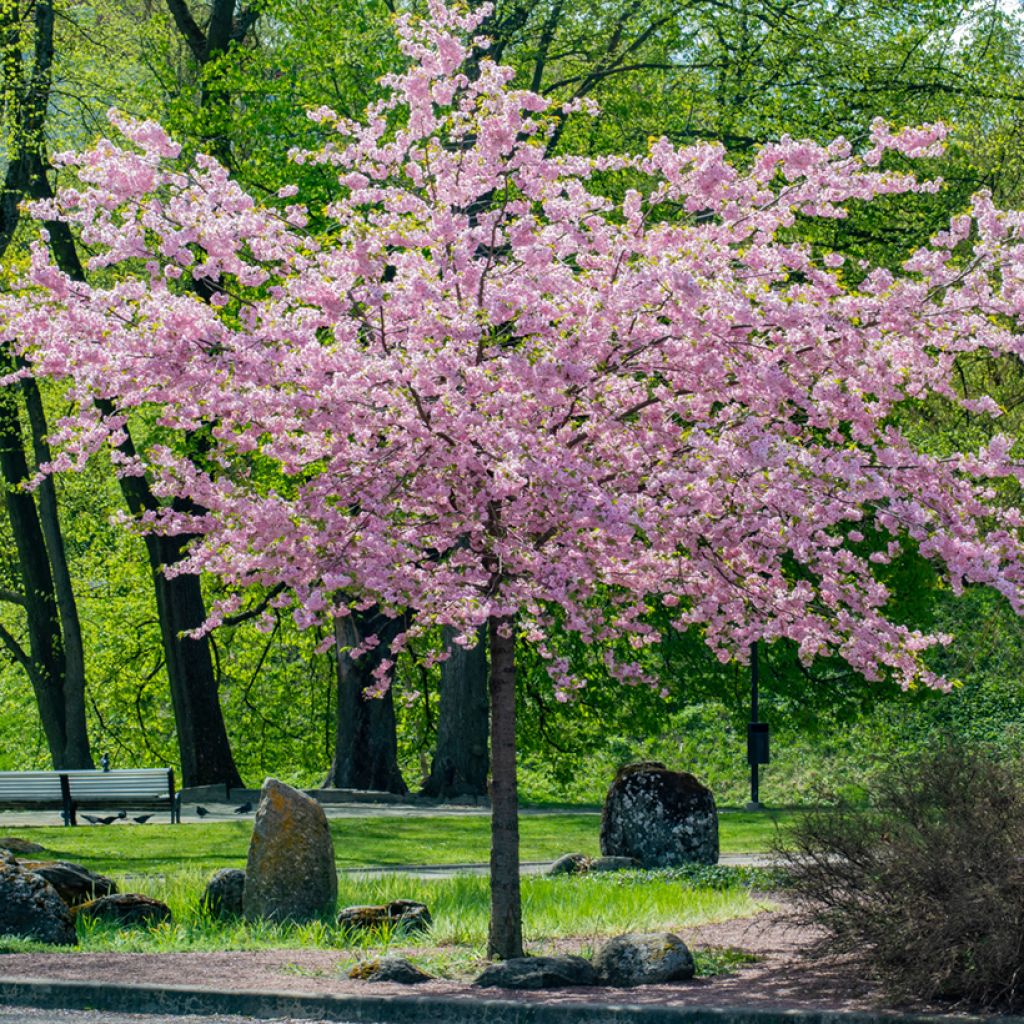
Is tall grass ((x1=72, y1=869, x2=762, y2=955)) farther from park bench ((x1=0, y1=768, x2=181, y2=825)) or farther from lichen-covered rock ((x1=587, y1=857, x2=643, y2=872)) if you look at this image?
park bench ((x1=0, y1=768, x2=181, y2=825))

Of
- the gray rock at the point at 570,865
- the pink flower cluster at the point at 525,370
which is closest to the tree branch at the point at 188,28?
the gray rock at the point at 570,865

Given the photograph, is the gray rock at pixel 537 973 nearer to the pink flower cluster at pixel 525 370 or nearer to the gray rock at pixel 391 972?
the gray rock at pixel 391 972

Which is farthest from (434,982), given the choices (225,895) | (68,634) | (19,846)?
(68,634)

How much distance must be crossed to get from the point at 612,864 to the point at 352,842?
14.3ft

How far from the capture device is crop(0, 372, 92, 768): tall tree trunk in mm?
29141

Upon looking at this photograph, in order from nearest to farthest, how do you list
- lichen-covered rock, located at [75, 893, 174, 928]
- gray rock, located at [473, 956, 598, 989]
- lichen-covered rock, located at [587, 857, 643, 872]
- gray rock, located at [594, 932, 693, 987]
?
gray rock, located at [473, 956, 598, 989] → gray rock, located at [594, 932, 693, 987] → lichen-covered rock, located at [75, 893, 174, 928] → lichen-covered rock, located at [587, 857, 643, 872]

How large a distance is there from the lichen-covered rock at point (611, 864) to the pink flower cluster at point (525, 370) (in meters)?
5.53

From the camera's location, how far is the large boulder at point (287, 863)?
13516mm

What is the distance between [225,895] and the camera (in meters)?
14.0

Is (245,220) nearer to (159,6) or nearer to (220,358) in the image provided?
(220,358)

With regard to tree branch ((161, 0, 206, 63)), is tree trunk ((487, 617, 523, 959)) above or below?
below

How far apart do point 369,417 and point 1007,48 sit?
26231mm

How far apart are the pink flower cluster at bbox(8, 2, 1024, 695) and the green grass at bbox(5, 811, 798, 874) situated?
6741mm

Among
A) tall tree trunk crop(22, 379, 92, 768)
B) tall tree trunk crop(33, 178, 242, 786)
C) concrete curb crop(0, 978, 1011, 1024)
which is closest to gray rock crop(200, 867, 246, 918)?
concrete curb crop(0, 978, 1011, 1024)
